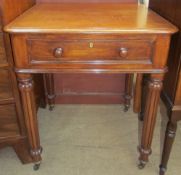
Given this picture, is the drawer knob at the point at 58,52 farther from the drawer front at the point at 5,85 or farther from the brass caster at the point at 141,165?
the brass caster at the point at 141,165

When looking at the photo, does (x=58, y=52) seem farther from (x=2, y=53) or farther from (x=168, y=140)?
(x=168, y=140)

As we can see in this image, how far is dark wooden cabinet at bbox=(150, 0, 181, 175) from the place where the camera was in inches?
39.1

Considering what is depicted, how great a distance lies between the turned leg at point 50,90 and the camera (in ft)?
5.85

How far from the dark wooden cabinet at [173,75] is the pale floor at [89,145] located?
270 millimetres

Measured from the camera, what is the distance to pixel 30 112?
116 cm

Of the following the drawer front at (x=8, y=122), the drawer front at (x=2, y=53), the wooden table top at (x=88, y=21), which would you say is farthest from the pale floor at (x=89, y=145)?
the wooden table top at (x=88, y=21)

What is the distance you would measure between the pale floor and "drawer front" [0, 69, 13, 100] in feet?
1.56

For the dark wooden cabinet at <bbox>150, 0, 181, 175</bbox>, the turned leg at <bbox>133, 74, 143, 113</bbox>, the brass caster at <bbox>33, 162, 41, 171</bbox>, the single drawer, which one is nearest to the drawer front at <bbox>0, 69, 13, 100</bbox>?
the single drawer

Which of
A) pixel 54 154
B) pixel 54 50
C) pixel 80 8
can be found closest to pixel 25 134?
pixel 54 154

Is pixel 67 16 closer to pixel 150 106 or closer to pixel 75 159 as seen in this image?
pixel 150 106

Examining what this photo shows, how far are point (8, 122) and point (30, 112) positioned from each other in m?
0.15

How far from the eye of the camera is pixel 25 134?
50.2 inches

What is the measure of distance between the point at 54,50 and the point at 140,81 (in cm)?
88

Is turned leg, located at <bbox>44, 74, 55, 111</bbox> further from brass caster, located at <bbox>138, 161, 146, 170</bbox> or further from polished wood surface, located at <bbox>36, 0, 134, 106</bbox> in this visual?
brass caster, located at <bbox>138, 161, 146, 170</bbox>
